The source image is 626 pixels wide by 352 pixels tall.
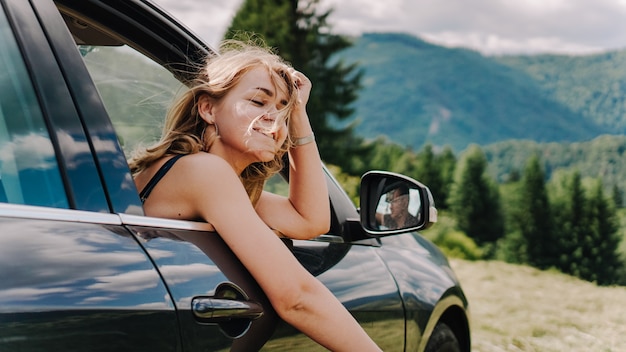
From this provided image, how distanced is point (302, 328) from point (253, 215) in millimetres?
273

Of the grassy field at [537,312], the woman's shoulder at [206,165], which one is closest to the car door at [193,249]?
the woman's shoulder at [206,165]

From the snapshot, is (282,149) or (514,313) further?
(514,313)

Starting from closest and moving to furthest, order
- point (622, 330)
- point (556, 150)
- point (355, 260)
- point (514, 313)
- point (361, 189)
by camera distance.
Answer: point (355, 260) → point (361, 189) → point (622, 330) → point (514, 313) → point (556, 150)

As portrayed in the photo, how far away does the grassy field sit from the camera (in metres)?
8.59

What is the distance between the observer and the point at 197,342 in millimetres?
1689

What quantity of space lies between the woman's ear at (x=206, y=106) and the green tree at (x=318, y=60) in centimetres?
4357

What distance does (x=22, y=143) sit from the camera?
1.62 meters

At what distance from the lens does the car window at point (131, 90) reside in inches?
108

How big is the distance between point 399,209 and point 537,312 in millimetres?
10364

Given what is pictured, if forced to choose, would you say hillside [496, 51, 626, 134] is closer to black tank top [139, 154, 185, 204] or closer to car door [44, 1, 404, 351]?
car door [44, 1, 404, 351]

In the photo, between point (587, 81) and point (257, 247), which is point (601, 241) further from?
point (587, 81)

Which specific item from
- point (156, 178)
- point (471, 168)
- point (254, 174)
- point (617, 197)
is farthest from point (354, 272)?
point (471, 168)

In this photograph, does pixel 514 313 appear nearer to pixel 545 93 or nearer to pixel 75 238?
pixel 75 238

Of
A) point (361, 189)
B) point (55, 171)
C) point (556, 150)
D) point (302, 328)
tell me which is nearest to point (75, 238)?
point (55, 171)
